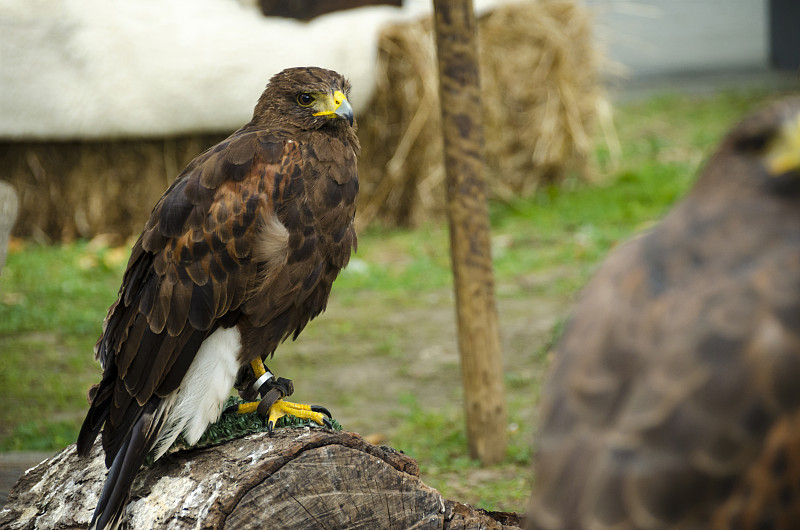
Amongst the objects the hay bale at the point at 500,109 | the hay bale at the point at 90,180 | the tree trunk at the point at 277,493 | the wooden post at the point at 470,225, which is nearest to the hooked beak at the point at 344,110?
the wooden post at the point at 470,225

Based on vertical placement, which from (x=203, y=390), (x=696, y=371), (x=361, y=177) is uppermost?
(x=696, y=371)

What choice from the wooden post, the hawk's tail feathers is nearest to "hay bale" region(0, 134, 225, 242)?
the wooden post

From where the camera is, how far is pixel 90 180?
23.5 ft

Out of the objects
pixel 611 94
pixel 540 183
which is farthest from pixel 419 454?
pixel 611 94

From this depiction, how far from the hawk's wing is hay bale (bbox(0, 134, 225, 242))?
177 inches

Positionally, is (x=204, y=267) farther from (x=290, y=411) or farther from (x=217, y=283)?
(x=290, y=411)

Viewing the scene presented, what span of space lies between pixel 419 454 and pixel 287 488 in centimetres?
185

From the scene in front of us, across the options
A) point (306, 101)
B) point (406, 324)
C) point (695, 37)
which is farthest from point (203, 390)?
point (695, 37)

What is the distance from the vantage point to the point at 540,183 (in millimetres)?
8195

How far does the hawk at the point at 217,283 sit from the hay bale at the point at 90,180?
4470mm

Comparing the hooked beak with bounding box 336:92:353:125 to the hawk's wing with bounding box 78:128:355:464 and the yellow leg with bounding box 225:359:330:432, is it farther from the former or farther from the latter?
the yellow leg with bounding box 225:359:330:432

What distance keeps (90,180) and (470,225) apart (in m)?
4.38

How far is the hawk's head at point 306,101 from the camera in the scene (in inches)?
113

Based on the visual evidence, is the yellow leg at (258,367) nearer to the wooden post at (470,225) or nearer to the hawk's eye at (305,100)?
the hawk's eye at (305,100)
